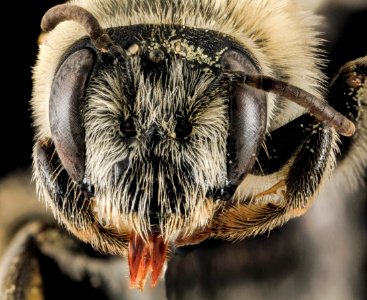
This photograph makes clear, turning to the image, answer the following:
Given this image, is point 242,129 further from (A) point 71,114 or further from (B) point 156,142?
(A) point 71,114

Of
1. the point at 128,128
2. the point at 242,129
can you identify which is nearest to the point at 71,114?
the point at 128,128

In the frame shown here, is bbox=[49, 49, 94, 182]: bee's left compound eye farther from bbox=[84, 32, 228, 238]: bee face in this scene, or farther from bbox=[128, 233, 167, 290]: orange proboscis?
bbox=[128, 233, 167, 290]: orange proboscis

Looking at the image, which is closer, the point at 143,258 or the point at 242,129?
the point at 242,129

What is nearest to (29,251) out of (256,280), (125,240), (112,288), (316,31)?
(112,288)

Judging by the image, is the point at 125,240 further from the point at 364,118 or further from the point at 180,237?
the point at 364,118

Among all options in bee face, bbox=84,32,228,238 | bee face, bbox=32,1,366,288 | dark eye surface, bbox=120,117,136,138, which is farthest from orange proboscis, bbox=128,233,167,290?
dark eye surface, bbox=120,117,136,138

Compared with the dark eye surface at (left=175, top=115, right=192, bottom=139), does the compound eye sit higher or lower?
lower

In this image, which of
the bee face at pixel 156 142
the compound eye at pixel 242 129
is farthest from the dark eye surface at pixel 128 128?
the compound eye at pixel 242 129

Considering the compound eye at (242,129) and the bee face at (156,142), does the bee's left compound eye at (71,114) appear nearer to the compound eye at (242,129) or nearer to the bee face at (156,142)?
the bee face at (156,142)
